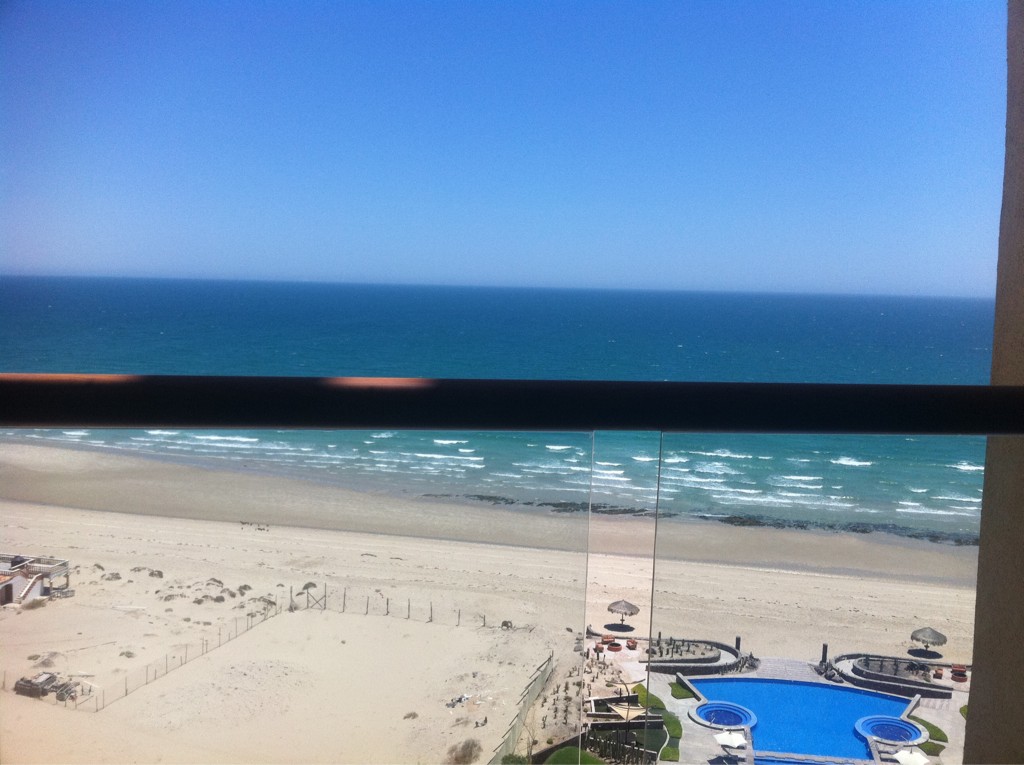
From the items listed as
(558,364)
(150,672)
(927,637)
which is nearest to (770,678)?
(927,637)

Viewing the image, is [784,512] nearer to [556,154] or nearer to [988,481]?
[988,481]

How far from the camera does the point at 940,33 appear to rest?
34906 millimetres

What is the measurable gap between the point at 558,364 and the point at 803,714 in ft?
99.9

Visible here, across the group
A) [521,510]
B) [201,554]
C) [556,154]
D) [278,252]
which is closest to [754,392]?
[521,510]

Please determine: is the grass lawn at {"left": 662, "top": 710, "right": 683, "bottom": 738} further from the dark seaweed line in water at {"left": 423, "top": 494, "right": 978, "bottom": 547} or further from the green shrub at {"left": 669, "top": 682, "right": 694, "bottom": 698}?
the dark seaweed line in water at {"left": 423, "top": 494, "right": 978, "bottom": 547}

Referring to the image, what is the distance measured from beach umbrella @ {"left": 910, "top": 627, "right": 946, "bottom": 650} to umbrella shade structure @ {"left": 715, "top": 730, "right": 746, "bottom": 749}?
0.26 meters

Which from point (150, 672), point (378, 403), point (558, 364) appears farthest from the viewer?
point (558, 364)

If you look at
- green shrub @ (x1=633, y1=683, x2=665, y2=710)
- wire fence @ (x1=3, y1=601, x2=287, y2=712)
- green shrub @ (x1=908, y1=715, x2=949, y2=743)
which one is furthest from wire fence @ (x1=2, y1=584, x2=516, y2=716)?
green shrub @ (x1=908, y1=715, x2=949, y2=743)

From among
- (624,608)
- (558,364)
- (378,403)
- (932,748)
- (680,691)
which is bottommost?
(558,364)

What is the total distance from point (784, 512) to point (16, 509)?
2.86 feet

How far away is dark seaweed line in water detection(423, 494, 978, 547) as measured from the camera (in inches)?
31.0

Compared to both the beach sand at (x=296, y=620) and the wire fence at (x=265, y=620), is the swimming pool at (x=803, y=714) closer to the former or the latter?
the beach sand at (x=296, y=620)

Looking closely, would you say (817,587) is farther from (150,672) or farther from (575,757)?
(150,672)

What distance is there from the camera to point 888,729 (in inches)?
36.5
